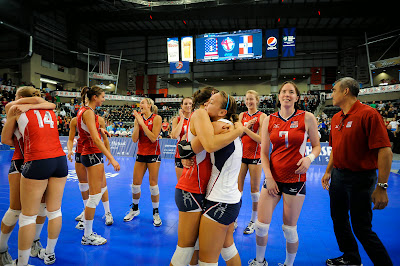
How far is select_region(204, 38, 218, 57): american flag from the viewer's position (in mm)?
22656

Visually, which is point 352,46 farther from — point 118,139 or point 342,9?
point 118,139

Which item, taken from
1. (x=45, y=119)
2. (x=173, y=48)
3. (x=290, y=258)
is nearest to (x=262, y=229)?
(x=290, y=258)

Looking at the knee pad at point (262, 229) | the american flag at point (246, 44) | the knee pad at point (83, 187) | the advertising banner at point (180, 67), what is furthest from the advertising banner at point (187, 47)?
the knee pad at point (262, 229)

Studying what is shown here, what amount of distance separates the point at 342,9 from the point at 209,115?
2534 cm

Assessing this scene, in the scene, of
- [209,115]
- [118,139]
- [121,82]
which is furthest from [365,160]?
[121,82]

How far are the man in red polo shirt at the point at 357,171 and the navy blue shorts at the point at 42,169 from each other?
3.29m

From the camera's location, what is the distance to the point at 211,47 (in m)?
22.8

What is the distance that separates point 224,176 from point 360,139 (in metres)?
1.71

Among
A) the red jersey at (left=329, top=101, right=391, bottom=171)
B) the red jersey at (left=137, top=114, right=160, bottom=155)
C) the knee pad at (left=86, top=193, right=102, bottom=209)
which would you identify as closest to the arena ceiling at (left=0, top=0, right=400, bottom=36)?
the red jersey at (left=137, top=114, right=160, bottom=155)

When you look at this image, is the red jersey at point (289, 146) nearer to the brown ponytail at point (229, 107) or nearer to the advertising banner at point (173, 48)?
the brown ponytail at point (229, 107)

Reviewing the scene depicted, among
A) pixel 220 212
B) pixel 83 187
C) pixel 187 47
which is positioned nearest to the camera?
pixel 220 212

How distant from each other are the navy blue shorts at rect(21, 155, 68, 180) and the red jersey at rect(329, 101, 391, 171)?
3.29 metres

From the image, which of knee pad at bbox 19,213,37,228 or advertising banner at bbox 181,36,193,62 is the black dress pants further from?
advertising banner at bbox 181,36,193,62

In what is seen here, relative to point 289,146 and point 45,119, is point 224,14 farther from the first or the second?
point 45,119
